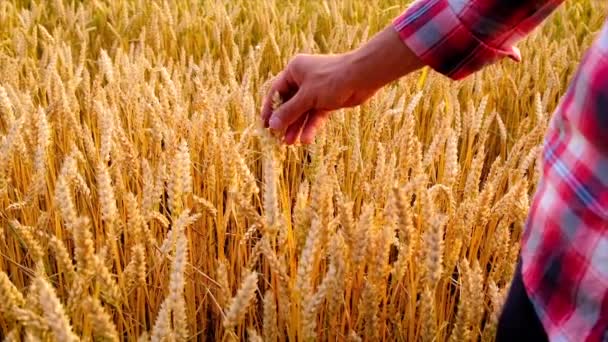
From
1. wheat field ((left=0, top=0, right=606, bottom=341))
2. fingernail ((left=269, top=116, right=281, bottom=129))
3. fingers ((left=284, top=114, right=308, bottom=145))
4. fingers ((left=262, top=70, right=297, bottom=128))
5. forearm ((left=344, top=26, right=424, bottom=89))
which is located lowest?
wheat field ((left=0, top=0, right=606, bottom=341))

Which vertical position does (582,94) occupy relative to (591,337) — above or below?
above

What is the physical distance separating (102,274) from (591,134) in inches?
15.5

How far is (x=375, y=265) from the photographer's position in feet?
2.35

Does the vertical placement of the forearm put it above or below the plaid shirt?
above

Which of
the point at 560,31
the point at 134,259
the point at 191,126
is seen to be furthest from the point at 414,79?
the point at 134,259

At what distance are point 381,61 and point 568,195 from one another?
0.22m

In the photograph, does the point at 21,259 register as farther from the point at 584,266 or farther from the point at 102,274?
the point at 584,266

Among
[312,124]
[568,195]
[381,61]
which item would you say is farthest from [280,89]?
[568,195]

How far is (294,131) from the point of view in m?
0.82

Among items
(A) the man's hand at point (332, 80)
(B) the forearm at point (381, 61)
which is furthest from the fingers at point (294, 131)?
(B) the forearm at point (381, 61)

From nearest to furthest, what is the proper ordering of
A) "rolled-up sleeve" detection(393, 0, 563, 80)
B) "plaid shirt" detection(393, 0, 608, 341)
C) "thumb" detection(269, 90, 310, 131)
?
"plaid shirt" detection(393, 0, 608, 341) → "rolled-up sleeve" detection(393, 0, 563, 80) → "thumb" detection(269, 90, 310, 131)

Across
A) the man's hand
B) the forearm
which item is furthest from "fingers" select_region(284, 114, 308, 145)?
the forearm

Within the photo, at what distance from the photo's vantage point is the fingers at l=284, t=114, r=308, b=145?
815 mm

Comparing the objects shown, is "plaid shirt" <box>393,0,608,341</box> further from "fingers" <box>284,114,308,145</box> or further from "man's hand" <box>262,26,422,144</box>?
"fingers" <box>284,114,308,145</box>
